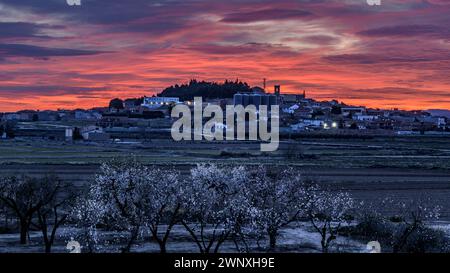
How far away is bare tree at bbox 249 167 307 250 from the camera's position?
35.5m

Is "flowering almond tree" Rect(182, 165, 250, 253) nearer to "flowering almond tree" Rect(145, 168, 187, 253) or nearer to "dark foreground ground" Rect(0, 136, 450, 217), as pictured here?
"flowering almond tree" Rect(145, 168, 187, 253)

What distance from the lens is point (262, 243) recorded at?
37.0 meters

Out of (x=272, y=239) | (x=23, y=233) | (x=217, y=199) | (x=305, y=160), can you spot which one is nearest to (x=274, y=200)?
(x=272, y=239)

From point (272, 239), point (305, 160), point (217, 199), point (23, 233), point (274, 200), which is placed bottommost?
point (305, 160)

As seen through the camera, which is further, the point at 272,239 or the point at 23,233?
the point at 23,233

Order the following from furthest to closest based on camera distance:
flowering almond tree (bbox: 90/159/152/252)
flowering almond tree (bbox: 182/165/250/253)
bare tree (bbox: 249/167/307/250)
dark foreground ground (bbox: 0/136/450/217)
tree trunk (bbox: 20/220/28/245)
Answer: dark foreground ground (bbox: 0/136/450/217) → tree trunk (bbox: 20/220/28/245) → bare tree (bbox: 249/167/307/250) → flowering almond tree (bbox: 182/165/250/253) → flowering almond tree (bbox: 90/159/152/252)

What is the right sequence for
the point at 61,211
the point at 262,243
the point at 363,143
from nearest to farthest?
the point at 262,243 < the point at 61,211 < the point at 363,143

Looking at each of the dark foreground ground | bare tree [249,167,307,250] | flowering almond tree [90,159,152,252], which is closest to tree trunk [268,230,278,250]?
bare tree [249,167,307,250]

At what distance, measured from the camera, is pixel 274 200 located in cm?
3834

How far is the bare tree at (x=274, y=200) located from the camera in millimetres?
35500

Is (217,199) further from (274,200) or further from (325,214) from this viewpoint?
(325,214)
